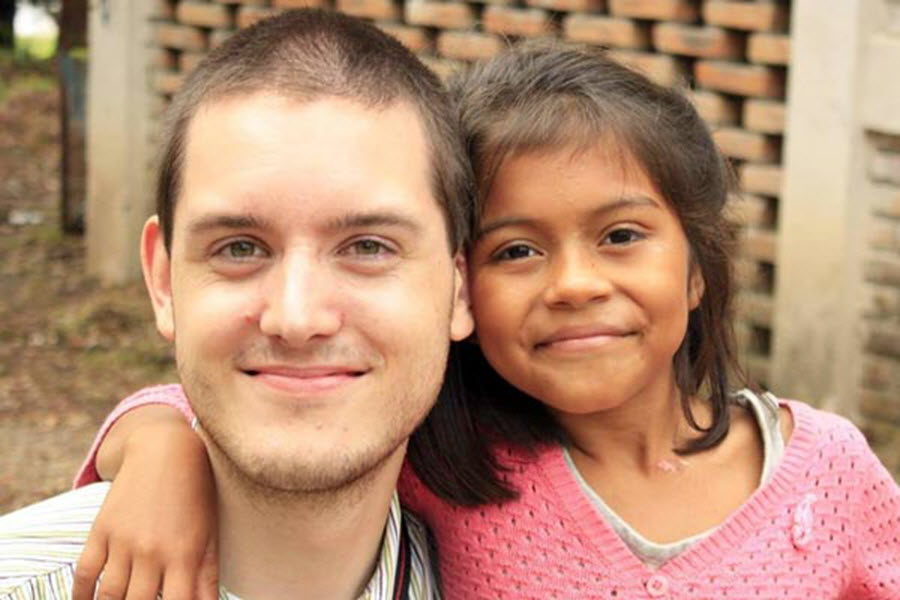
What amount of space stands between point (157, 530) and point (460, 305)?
592mm

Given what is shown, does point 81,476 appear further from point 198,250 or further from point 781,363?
point 781,363

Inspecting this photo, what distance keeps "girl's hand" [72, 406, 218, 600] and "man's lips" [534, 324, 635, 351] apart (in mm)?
580

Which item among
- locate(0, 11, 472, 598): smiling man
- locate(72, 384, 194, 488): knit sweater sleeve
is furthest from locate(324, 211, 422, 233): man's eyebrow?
locate(72, 384, 194, 488): knit sweater sleeve

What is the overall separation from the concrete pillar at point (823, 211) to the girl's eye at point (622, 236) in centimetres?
289

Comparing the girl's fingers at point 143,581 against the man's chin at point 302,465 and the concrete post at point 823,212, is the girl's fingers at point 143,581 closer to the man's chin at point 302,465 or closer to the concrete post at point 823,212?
the man's chin at point 302,465

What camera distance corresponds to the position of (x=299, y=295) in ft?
Result: 7.19

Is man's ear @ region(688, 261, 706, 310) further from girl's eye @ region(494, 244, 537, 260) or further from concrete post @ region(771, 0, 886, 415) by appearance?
concrete post @ region(771, 0, 886, 415)

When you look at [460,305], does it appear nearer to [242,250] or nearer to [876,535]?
[242,250]

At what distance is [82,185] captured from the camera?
357 inches

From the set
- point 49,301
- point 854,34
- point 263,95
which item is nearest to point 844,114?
point 854,34

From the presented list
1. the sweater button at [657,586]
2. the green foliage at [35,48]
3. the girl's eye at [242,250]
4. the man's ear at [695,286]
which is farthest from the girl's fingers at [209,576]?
the green foliage at [35,48]

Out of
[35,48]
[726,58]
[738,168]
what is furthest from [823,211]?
[35,48]

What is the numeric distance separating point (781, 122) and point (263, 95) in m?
3.55

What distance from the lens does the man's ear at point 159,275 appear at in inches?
96.0
